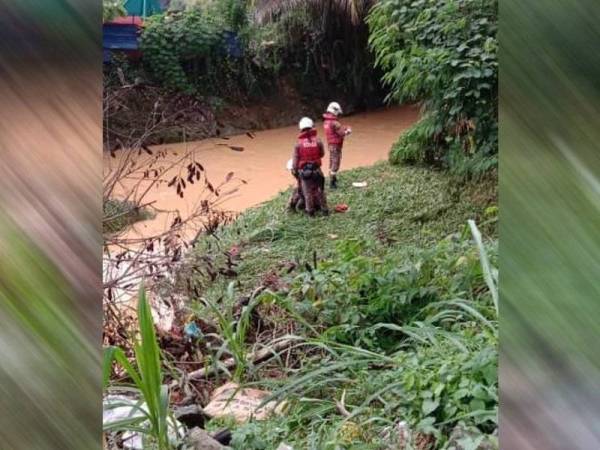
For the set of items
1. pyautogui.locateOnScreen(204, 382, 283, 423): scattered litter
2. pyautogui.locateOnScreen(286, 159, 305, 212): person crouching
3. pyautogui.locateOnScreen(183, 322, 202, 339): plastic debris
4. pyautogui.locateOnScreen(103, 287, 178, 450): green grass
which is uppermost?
pyautogui.locateOnScreen(103, 287, 178, 450): green grass

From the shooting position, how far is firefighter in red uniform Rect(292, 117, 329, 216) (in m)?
6.70

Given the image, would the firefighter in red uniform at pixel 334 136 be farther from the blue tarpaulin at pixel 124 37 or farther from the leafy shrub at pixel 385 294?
the blue tarpaulin at pixel 124 37

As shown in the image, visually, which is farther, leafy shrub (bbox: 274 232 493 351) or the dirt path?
the dirt path

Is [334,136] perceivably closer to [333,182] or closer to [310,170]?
[333,182]

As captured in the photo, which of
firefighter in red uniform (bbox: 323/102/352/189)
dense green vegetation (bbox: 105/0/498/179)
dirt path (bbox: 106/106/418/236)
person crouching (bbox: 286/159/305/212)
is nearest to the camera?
dense green vegetation (bbox: 105/0/498/179)

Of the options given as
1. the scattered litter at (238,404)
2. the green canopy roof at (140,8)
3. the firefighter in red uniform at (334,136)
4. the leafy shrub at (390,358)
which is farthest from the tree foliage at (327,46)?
the scattered litter at (238,404)

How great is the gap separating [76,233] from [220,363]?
290 cm

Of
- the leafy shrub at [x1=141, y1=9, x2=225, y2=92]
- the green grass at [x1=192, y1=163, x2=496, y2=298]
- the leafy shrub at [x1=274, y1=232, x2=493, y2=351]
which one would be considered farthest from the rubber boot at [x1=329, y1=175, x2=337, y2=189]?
the leafy shrub at [x1=141, y1=9, x2=225, y2=92]

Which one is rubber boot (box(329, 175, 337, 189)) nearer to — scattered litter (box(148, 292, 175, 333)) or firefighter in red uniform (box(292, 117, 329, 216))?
firefighter in red uniform (box(292, 117, 329, 216))

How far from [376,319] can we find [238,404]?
890 mm

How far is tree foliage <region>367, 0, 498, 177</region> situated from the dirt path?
180 cm

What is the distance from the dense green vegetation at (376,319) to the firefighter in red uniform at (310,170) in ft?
0.60

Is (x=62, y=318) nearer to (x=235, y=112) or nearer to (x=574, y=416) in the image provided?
(x=574, y=416)

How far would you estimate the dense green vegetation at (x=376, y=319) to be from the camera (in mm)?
2299
